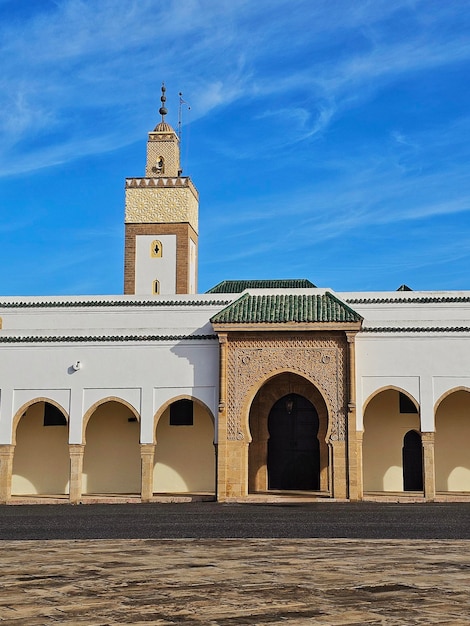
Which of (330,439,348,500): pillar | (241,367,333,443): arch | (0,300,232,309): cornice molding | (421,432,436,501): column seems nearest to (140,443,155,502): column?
(241,367,333,443): arch

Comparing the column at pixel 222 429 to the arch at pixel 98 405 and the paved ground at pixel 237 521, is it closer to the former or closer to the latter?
the paved ground at pixel 237 521

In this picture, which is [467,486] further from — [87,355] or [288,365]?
[87,355]

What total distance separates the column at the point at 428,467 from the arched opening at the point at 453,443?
5.81 ft

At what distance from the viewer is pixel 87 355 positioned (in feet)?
73.7

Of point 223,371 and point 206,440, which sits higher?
point 223,371

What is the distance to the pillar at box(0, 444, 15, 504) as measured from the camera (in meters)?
22.0

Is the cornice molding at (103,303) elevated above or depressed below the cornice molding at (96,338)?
above

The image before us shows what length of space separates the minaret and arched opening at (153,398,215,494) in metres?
9.05

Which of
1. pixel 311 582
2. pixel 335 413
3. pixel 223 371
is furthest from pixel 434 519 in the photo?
pixel 311 582

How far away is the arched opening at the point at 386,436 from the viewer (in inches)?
910

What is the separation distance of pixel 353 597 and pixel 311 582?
35.3 inches

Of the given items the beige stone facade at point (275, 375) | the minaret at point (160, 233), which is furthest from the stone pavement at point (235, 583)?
the minaret at point (160, 233)

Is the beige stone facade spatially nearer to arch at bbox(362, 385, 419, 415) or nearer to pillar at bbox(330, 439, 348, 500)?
pillar at bbox(330, 439, 348, 500)

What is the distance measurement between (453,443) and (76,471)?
9.71 meters
